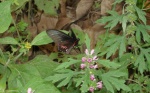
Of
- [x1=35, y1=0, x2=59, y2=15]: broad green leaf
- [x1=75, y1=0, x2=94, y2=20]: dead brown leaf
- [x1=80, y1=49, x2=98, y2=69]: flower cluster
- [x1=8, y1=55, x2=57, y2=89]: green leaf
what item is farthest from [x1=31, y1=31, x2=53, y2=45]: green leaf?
[x1=75, y1=0, x2=94, y2=20]: dead brown leaf

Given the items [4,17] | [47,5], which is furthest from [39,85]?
[47,5]

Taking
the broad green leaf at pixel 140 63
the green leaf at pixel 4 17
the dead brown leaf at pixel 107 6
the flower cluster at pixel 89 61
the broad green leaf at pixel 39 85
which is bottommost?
the broad green leaf at pixel 39 85

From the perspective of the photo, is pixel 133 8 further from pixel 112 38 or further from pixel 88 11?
pixel 88 11

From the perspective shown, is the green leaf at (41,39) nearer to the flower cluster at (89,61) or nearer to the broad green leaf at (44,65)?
the broad green leaf at (44,65)

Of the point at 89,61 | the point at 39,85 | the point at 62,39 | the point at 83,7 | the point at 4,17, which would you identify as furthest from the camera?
the point at 83,7

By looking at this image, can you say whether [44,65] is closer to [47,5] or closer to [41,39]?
[41,39]

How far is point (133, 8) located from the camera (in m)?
2.44

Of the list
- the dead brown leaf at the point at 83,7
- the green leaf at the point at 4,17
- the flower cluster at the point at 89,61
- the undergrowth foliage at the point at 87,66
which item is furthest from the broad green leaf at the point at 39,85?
the dead brown leaf at the point at 83,7

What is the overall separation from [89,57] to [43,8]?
64.0 inches

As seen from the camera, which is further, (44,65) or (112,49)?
(44,65)

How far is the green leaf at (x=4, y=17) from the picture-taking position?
2.31 m

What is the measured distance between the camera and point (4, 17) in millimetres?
2326

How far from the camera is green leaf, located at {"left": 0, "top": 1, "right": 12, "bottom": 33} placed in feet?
7.57

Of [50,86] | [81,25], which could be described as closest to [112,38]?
[50,86]
